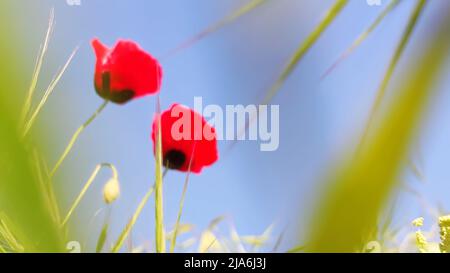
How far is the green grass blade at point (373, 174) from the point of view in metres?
0.72

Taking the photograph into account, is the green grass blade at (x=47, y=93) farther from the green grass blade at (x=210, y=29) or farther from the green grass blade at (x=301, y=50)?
the green grass blade at (x=301, y=50)

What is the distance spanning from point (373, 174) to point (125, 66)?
394mm

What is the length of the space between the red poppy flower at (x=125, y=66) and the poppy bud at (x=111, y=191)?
4.7 inches

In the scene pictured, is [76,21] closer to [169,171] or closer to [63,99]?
[63,99]

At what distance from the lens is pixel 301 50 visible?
2.66ft

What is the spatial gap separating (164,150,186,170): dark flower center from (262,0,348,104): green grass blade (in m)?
0.15

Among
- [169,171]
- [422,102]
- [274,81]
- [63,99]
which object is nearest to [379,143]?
[422,102]

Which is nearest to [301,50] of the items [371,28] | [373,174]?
[371,28]

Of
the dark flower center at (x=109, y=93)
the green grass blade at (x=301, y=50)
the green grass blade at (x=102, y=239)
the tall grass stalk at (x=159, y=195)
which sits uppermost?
the green grass blade at (x=301, y=50)

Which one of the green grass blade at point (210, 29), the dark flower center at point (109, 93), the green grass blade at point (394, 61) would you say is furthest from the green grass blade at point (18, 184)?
the green grass blade at point (394, 61)

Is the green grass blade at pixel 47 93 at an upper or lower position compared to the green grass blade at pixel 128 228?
upper

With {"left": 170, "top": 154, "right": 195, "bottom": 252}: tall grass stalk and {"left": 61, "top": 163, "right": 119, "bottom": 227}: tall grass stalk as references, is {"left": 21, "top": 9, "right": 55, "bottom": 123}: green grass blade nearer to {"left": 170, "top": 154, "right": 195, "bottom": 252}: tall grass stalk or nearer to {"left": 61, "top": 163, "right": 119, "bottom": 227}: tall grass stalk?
{"left": 61, "top": 163, "right": 119, "bottom": 227}: tall grass stalk

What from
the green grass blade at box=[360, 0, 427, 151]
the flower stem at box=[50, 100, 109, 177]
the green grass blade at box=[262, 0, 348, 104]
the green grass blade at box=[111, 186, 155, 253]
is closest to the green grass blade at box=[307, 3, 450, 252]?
the green grass blade at box=[360, 0, 427, 151]

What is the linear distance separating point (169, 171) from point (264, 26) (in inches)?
10.2
